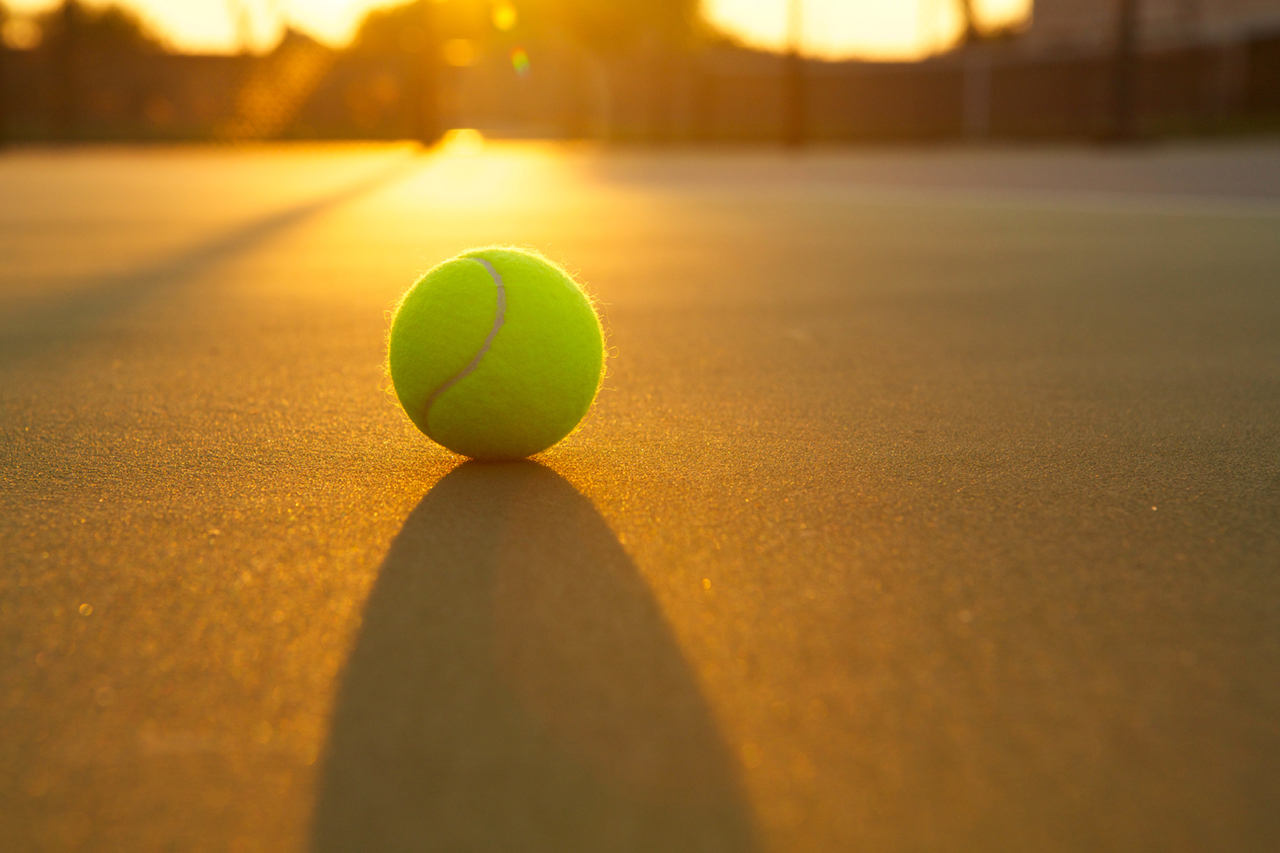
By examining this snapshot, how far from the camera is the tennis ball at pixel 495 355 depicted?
7.30ft

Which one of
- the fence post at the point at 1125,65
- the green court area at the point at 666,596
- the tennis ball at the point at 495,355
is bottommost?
the green court area at the point at 666,596

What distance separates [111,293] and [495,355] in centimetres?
353

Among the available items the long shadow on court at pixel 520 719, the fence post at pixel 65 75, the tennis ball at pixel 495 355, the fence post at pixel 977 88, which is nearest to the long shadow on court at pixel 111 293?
the tennis ball at pixel 495 355

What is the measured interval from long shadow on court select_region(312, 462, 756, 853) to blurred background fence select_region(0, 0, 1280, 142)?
78.4 feet

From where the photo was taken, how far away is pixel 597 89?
121 feet

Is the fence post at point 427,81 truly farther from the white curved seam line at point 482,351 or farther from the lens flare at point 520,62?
the white curved seam line at point 482,351

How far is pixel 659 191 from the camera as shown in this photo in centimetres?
1342

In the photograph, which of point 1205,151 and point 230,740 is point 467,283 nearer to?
point 230,740

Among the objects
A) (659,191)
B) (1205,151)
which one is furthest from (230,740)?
(1205,151)

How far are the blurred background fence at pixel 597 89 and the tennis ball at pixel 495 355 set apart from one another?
23147 millimetres

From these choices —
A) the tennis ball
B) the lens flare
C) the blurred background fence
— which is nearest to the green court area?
the tennis ball

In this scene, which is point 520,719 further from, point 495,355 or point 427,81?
point 427,81

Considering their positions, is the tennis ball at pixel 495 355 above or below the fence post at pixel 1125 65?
below

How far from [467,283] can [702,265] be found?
4199mm
